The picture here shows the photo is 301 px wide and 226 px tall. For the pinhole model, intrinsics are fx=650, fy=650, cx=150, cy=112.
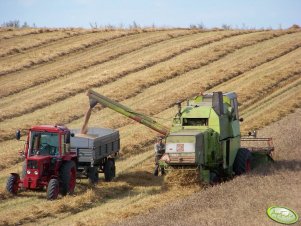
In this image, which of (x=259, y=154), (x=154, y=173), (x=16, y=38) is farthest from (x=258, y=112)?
(x=16, y=38)

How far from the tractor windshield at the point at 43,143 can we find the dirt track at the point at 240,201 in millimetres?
4350

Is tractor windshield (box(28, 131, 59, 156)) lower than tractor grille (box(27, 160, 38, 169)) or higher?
higher

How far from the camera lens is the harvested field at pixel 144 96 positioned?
1648 centimetres

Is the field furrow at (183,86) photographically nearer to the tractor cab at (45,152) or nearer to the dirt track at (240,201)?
the tractor cab at (45,152)

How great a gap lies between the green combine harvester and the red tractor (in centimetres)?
255

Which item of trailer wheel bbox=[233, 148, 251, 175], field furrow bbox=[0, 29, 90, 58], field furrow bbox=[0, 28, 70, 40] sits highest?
field furrow bbox=[0, 28, 70, 40]

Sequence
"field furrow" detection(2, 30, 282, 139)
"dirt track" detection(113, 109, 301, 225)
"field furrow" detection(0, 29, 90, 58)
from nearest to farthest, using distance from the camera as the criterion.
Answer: "dirt track" detection(113, 109, 301, 225) → "field furrow" detection(2, 30, 282, 139) → "field furrow" detection(0, 29, 90, 58)

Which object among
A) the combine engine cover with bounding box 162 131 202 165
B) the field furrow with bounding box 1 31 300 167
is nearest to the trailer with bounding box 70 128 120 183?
the combine engine cover with bounding box 162 131 202 165

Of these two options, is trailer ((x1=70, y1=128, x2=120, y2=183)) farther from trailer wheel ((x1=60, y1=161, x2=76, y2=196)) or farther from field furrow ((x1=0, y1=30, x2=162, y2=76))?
field furrow ((x1=0, y1=30, x2=162, y2=76))

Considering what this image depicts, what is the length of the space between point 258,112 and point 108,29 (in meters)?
20.1

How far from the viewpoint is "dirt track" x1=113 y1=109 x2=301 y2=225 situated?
46.0 feet

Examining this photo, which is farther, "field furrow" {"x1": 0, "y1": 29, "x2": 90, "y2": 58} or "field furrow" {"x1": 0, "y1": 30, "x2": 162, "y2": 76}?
"field furrow" {"x1": 0, "y1": 29, "x2": 90, "y2": 58}

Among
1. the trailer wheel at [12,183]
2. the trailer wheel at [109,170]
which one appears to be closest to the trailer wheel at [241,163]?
the trailer wheel at [109,170]

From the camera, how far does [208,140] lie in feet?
63.3
